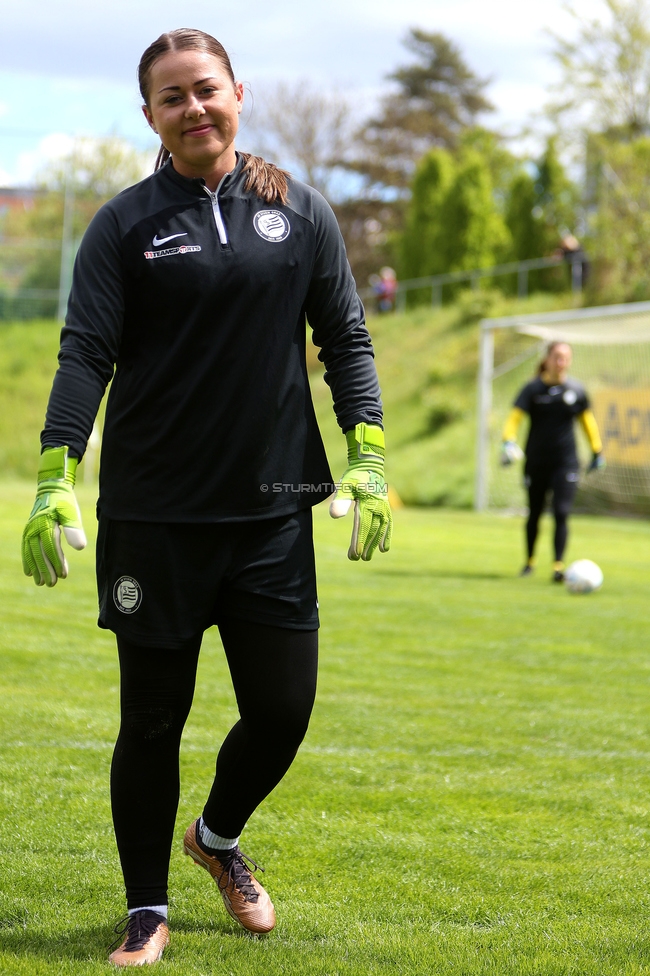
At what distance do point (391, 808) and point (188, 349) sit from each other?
2116 mm

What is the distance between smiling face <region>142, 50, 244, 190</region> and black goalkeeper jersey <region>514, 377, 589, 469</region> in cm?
830

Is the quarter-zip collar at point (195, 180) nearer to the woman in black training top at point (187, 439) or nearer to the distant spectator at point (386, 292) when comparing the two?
the woman in black training top at point (187, 439)

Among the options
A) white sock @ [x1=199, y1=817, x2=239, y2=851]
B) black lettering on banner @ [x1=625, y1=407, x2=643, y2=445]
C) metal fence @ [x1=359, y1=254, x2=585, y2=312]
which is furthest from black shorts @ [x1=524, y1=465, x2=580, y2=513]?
metal fence @ [x1=359, y1=254, x2=585, y2=312]

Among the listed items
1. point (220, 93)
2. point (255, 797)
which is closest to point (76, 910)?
point (255, 797)

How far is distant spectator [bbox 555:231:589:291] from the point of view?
29500 millimetres

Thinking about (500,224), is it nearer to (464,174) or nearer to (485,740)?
(464,174)

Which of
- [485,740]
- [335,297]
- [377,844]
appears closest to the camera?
[335,297]

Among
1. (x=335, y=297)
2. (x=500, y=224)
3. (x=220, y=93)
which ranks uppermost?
(x=500, y=224)

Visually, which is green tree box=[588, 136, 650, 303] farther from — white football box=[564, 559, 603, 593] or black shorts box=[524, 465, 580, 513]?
white football box=[564, 559, 603, 593]

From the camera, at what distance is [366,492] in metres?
2.98

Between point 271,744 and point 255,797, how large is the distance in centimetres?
19

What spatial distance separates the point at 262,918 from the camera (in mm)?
3035

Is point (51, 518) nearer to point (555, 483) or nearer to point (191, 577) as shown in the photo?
point (191, 577)

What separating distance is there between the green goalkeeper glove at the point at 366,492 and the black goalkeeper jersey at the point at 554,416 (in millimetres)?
7977
